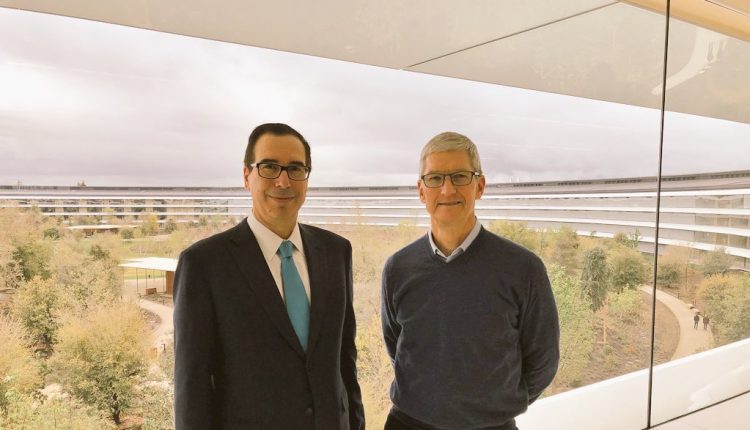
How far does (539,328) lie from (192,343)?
4.02 feet

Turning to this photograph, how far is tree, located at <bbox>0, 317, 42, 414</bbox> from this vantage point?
3127mm

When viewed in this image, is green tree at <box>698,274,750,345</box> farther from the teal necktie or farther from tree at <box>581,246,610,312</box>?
the teal necktie

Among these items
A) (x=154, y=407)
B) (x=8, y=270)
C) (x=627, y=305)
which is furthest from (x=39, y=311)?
(x=627, y=305)

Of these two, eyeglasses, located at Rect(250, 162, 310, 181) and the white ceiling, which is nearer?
eyeglasses, located at Rect(250, 162, 310, 181)

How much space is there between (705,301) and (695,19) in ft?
12.4

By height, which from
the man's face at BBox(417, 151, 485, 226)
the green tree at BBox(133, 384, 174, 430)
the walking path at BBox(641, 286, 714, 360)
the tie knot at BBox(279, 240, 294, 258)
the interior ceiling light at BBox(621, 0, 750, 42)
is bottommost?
the green tree at BBox(133, 384, 174, 430)

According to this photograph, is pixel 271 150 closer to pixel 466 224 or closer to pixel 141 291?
pixel 466 224

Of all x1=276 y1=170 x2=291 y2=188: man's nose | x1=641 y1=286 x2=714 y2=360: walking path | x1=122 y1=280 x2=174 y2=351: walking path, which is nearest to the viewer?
x1=276 y1=170 x2=291 y2=188: man's nose

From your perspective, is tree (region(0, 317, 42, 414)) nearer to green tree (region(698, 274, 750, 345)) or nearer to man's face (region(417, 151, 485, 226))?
man's face (region(417, 151, 485, 226))

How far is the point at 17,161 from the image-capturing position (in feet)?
9.44

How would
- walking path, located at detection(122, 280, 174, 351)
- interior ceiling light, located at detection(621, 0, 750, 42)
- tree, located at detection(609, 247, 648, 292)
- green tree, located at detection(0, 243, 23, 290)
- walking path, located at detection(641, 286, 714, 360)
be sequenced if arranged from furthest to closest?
tree, located at detection(609, 247, 648, 292)
walking path, located at detection(641, 286, 714, 360)
interior ceiling light, located at detection(621, 0, 750, 42)
walking path, located at detection(122, 280, 174, 351)
green tree, located at detection(0, 243, 23, 290)

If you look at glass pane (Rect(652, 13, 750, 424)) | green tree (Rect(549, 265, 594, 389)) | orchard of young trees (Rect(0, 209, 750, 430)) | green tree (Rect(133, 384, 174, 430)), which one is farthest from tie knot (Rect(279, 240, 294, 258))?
green tree (Rect(549, 265, 594, 389))

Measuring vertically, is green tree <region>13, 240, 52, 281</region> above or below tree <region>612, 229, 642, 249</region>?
above

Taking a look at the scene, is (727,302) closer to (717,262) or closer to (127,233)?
(717,262)
